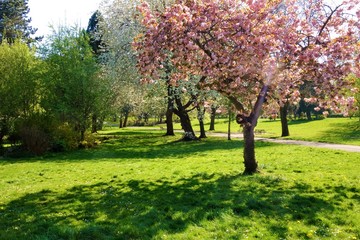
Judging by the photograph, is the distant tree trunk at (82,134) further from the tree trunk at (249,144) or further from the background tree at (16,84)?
the tree trunk at (249,144)

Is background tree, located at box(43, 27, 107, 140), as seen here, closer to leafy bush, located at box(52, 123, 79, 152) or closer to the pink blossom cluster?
leafy bush, located at box(52, 123, 79, 152)

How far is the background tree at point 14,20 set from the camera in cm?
5219

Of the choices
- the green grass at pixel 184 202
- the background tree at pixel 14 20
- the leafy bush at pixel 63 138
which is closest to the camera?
the green grass at pixel 184 202

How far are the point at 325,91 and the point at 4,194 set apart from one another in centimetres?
1332

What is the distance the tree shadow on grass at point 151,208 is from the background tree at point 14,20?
47.3 metres

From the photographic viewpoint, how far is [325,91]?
13.5 meters

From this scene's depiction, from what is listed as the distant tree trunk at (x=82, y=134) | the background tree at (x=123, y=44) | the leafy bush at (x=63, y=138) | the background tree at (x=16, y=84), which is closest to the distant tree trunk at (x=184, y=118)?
the background tree at (x=123, y=44)

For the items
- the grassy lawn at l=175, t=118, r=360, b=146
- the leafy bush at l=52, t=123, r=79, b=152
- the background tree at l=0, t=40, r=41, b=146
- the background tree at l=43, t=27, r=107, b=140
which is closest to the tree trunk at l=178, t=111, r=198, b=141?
the grassy lawn at l=175, t=118, r=360, b=146

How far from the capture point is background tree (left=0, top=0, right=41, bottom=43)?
52188 millimetres

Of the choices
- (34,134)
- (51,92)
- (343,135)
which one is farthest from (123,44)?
(343,135)

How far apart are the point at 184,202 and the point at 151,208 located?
1.29 meters

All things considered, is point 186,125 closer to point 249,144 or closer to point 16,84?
point 16,84

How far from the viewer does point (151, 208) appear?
32.2ft

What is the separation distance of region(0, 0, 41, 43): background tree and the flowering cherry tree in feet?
152
